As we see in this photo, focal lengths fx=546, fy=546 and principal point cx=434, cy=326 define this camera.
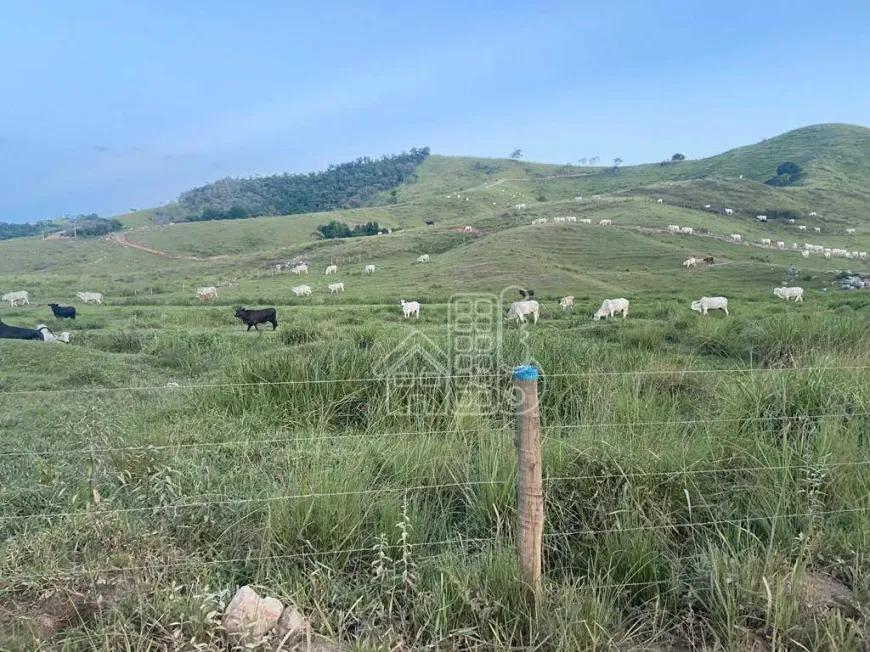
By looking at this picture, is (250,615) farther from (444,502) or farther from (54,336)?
(54,336)

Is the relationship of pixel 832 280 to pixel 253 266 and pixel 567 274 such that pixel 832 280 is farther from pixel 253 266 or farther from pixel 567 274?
pixel 253 266

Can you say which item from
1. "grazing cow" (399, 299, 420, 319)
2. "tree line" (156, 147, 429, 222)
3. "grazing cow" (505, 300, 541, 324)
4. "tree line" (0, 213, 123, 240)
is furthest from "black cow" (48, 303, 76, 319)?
"tree line" (156, 147, 429, 222)

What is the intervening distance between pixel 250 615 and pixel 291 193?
97.0 metres

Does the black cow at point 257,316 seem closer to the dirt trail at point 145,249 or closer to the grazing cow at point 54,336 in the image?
the grazing cow at point 54,336

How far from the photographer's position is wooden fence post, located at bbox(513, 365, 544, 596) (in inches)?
98.8

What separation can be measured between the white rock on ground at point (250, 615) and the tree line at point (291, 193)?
258ft

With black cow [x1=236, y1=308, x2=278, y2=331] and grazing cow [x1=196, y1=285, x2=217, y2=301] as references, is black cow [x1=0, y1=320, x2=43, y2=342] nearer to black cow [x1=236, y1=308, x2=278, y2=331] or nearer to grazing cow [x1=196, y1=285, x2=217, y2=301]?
black cow [x1=236, y1=308, x2=278, y2=331]

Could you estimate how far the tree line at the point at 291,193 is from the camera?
80500mm

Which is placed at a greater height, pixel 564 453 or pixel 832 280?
pixel 564 453

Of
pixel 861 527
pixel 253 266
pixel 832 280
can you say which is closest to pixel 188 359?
pixel 861 527

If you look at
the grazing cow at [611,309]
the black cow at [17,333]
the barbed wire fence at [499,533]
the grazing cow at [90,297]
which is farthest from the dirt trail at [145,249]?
the barbed wire fence at [499,533]

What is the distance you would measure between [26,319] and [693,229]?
36.3 meters

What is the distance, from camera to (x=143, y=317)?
694 inches

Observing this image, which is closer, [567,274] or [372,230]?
[567,274]
